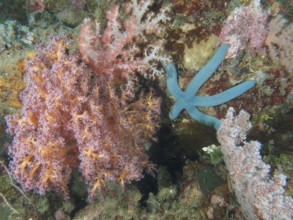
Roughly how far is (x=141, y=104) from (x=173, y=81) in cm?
65

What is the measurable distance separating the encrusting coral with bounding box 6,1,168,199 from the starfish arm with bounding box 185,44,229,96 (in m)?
0.60

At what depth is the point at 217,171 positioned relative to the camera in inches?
156

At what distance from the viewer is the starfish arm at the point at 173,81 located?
411 cm

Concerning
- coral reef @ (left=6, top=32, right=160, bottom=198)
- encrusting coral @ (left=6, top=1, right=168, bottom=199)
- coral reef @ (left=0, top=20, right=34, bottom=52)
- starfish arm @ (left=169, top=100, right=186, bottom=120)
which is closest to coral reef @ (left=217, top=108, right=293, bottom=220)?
starfish arm @ (left=169, top=100, right=186, bottom=120)

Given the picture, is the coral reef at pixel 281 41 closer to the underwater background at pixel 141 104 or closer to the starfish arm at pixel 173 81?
the underwater background at pixel 141 104

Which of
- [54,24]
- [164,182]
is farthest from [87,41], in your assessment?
[164,182]

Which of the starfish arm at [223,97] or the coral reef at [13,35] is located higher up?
the coral reef at [13,35]

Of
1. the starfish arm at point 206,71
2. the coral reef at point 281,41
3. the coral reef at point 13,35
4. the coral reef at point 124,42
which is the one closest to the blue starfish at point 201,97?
the starfish arm at point 206,71

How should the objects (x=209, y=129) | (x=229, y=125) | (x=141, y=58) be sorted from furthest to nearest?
(x=209, y=129)
(x=141, y=58)
(x=229, y=125)

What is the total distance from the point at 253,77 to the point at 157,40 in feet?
5.18

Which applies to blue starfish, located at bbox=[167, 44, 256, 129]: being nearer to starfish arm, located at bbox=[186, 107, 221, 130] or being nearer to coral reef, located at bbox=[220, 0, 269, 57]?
starfish arm, located at bbox=[186, 107, 221, 130]

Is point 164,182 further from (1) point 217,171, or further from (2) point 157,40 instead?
(2) point 157,40

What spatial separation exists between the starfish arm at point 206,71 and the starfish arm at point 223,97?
0.16 m

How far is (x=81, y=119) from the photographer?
3.37 metres
